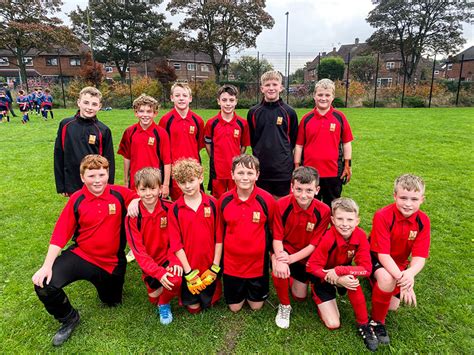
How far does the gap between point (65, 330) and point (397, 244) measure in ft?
9.55

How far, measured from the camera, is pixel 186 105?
4027mm

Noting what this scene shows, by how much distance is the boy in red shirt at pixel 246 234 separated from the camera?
2.95 meters

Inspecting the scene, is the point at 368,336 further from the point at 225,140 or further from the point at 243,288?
the point at 225,140

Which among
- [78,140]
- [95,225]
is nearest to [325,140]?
[95,225]

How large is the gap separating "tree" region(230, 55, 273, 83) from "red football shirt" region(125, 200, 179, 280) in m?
23.2

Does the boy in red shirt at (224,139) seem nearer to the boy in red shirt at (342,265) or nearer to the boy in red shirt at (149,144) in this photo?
the boy in red shirt at (149,144)

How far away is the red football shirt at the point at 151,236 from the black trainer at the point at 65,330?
698 millimetres

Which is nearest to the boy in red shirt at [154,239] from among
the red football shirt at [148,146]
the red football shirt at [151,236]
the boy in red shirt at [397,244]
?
the red football shirt at [151,236]

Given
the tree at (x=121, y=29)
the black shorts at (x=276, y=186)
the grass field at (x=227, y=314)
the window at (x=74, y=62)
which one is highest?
the tree at (x=121, y=29)

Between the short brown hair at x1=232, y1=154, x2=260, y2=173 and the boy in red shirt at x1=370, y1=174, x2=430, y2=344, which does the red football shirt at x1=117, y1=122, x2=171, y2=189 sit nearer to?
the short brown hair at x1=232, y1=154, x2=260, y2=173

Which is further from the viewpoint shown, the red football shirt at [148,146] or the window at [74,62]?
the window at [74,62]

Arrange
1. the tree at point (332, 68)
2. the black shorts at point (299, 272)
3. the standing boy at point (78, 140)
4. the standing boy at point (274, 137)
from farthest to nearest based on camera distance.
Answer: the tree at point (332, 68) < the standing boy at point (274, 137) < the standing boy at point (78, 140) < the black shorts at point (299, 272)

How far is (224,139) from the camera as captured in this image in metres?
3.97

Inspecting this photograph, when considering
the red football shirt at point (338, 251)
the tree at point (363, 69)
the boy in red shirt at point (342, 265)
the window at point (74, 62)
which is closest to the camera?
the boy in red shirt at point (342, 265)
